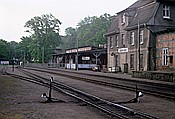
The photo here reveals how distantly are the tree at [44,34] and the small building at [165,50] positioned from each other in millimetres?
53024

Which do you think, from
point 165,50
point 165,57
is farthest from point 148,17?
point 165,57

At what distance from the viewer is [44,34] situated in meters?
83.8

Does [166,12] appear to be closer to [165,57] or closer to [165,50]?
[165,50]

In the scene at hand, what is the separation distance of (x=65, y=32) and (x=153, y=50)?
12539cm

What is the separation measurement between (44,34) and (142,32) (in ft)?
166

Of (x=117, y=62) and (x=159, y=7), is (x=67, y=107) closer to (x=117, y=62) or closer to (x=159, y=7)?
(x=159, y=7)

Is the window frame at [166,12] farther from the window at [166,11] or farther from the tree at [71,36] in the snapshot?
the tree at [71,36]

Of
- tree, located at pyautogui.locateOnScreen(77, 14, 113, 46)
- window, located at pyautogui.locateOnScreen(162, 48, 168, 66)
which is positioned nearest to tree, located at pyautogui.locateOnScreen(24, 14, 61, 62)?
tree, located at pyautogui.locateOnScreen(77, 14, 113, 46)

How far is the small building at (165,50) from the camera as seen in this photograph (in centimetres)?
3098

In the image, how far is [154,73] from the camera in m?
27.6

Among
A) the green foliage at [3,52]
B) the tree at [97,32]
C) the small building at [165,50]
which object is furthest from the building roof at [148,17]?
the green foliage at [3,52]

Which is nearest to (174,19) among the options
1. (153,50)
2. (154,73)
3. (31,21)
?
(153,50)

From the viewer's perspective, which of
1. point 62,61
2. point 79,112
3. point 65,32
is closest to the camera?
point 79,112

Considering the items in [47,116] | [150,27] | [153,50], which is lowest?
[47,116]
